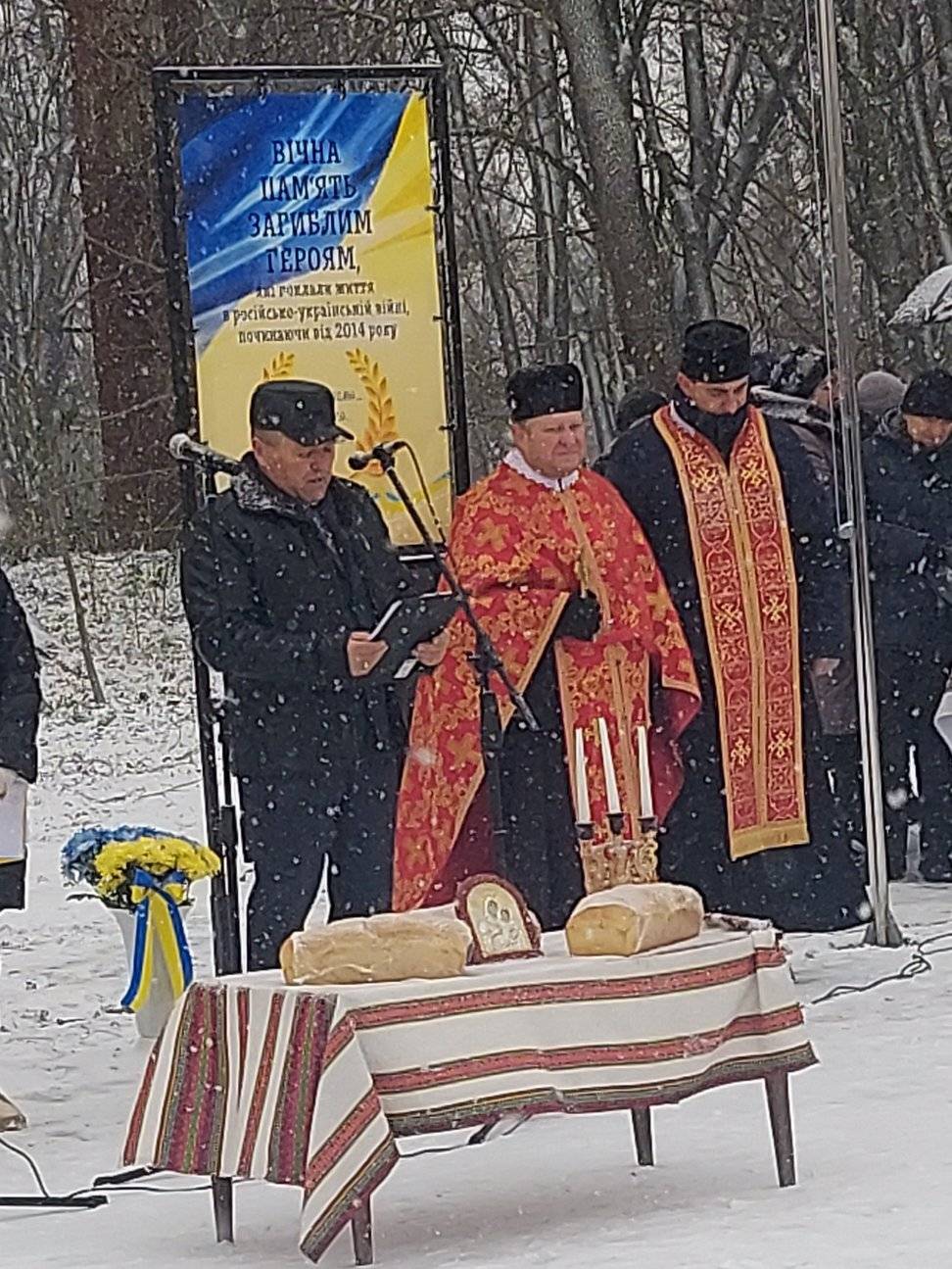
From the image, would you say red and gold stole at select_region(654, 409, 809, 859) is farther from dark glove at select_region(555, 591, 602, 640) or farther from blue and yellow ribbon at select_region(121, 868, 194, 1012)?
blue and yellow ribbon at select_region(121, 868, 194, 1012)

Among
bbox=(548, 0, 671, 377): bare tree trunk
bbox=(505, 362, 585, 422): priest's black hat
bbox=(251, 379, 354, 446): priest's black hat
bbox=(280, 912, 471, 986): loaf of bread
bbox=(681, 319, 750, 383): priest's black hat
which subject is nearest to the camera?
bbox=(280, 912, 471, 986): loaf of bread

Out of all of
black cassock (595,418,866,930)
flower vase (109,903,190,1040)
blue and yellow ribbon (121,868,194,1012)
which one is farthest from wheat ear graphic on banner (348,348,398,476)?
flower vase (109,903,190,1040)

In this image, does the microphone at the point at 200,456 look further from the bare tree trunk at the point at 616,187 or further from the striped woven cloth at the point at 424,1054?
the bare tree trunk at the point at 616,187

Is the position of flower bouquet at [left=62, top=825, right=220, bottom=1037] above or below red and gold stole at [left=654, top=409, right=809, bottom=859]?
below

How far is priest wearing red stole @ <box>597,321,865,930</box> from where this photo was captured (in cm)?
817

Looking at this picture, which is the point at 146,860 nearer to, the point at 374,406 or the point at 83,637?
the point at 374,406

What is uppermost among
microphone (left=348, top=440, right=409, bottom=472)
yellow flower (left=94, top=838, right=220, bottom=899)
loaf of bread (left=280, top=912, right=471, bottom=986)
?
microphone (left=348, top=440, right=409, bottom=472)

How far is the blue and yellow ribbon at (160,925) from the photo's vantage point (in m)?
7.70

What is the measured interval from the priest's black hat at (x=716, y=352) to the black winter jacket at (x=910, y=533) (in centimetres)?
132

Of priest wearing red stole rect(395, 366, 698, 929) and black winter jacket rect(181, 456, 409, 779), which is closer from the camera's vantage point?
black winter jacket rect(181, 456, 409, 779)

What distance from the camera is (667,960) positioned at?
5.29m

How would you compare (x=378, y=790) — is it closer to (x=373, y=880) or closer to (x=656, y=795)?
(x=373, y=880)

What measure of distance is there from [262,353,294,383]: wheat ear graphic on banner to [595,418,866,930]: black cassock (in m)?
1.32

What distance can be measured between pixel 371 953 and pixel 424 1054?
0.23 m
